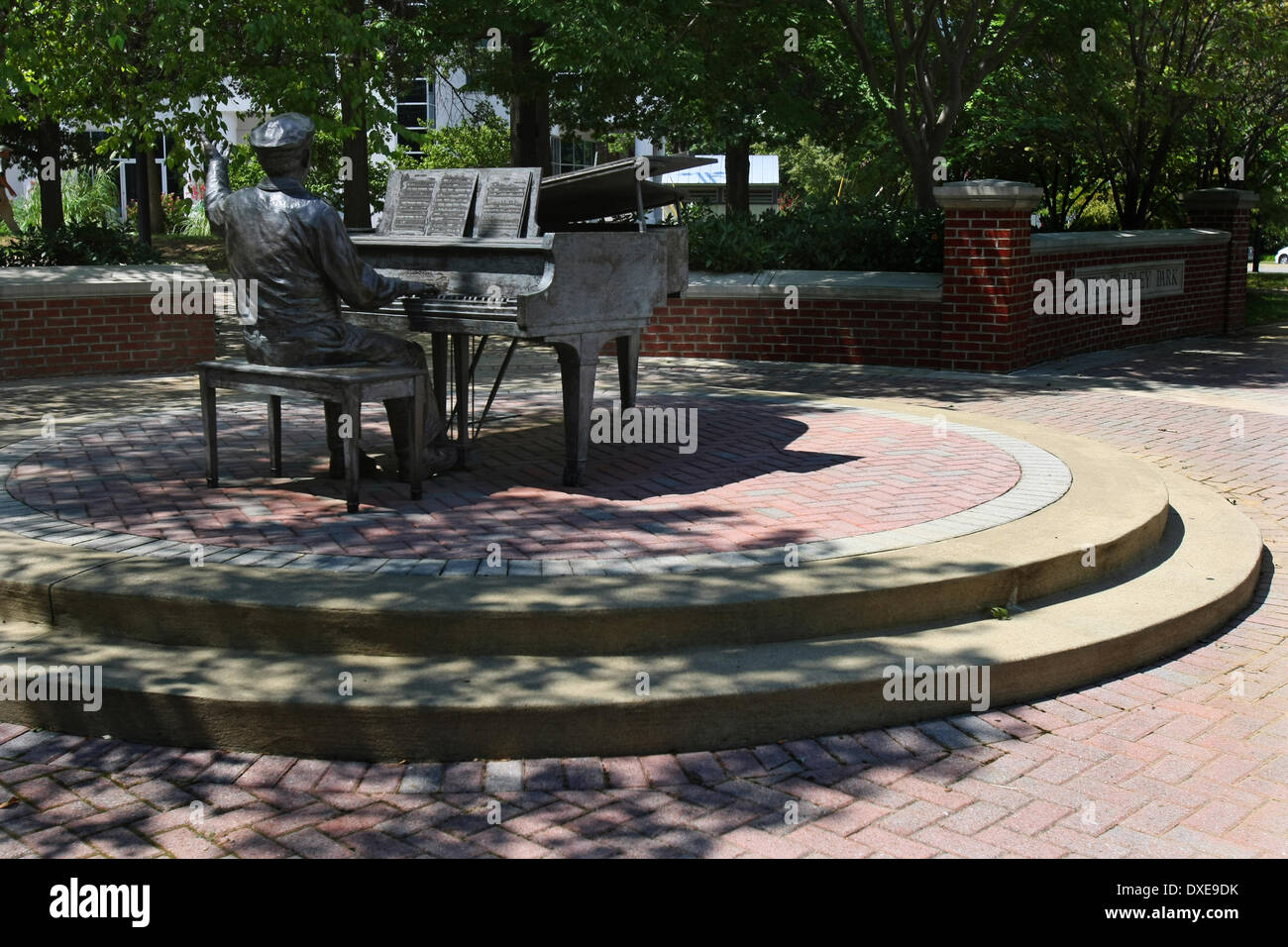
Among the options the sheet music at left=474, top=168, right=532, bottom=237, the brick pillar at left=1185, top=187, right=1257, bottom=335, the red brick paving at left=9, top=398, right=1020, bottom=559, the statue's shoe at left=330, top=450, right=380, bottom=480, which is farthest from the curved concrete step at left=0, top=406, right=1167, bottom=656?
the brick pillar at left=1185, top=187, right=1257, bottom=335

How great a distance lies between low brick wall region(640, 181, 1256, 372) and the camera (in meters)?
13.1

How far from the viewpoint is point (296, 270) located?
671 cm

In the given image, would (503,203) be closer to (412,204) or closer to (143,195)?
(412,204)

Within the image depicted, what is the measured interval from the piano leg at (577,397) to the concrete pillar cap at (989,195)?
22.1 feet

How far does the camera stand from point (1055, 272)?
46.5ft

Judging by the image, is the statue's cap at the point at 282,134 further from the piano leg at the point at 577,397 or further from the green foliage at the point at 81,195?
the green foliage at the point at 81,195

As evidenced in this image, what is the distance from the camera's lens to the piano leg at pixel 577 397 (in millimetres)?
7219

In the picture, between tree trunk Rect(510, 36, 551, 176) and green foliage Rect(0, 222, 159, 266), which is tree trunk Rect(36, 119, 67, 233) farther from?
tree trunk Rect(510, 36, 551, 176)

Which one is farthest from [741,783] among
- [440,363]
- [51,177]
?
[51,177]

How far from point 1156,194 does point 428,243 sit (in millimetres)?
18184

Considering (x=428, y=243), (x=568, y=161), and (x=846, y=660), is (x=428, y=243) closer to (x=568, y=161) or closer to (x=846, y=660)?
(x=846, y=660)

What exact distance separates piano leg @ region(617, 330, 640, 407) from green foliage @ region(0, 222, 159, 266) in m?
6.75

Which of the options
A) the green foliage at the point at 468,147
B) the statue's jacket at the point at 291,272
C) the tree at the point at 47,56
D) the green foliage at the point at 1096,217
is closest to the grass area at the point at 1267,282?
the green foliage at the point at 1096,217

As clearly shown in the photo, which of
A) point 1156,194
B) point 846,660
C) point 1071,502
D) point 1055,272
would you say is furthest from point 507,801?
point 1156,194
